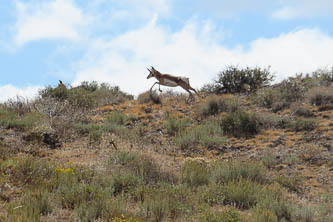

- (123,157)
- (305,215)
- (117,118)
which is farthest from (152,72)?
(305,215)

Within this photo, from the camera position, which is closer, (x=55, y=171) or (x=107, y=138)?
(x=55, y=171)

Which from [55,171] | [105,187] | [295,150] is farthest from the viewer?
[295,150]

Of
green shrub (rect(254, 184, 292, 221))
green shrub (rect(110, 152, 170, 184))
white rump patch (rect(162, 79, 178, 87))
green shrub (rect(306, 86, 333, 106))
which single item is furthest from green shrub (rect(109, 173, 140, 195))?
green shrub (rect(306, 86, 333, 106))

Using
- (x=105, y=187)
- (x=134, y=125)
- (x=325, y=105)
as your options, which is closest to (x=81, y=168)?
(x=105, y=187)

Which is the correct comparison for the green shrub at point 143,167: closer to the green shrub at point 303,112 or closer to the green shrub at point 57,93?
the green shrub at point 303,112

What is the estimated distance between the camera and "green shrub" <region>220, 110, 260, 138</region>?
12.2m

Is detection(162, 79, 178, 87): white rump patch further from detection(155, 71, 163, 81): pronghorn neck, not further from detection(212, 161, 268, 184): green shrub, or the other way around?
detection(212, 161, 268, 184): green shrub

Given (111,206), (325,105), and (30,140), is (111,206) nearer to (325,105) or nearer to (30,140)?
(30,140)

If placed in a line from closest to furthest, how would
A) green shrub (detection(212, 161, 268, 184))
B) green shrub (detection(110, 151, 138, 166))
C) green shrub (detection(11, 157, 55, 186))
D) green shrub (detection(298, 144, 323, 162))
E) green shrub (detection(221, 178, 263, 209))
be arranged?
1. green shrub (detection(221, 178, 263, 209))
2. green shrub (detection(11, 157, 55, 186))
3. green shrub (detection(212, 161, 268, 184))
4. green shrub (detection(110, 151, 138, 166))
5. green shrub (detection(298, 144, 323, 162))

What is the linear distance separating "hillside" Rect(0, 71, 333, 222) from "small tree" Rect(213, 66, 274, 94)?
2.46ft

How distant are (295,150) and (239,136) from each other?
7.13 ft

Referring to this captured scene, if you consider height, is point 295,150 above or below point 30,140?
below

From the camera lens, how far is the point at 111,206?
5.81 m

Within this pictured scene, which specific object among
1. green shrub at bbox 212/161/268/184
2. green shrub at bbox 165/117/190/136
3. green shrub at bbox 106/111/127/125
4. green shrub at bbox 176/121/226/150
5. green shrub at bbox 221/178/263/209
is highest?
green shrub at bbox 106/111/127/125
